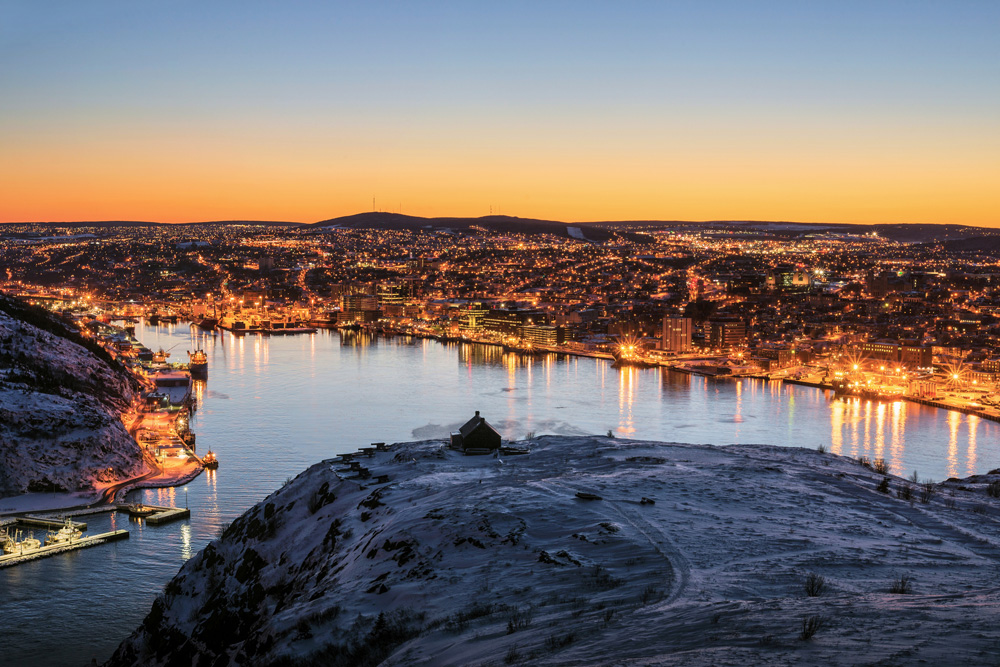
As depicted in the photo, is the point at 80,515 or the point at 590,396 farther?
the point at 590,396

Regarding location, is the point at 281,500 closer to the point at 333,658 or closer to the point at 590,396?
the point at 333,658

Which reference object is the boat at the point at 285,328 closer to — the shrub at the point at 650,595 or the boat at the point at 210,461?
the boat at the point at 210,461

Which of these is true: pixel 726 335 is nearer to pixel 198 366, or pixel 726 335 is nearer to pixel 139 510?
pixel 198 366

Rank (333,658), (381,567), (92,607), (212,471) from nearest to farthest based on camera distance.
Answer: (333,658), (381,567), (92,607), (212,471)

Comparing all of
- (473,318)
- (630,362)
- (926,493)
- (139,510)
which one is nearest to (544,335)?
(473,318)

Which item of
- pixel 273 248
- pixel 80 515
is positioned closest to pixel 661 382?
pixel 80 515

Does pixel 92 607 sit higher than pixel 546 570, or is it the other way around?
pixel 546 570

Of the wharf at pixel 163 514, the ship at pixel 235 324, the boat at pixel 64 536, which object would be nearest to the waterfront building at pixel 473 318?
the ship at pixel 235 324
